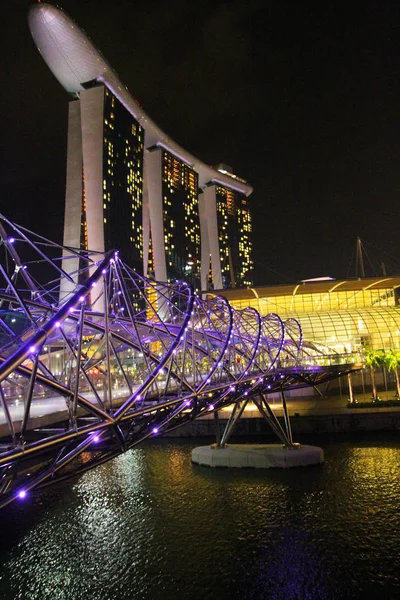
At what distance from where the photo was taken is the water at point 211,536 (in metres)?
18.4

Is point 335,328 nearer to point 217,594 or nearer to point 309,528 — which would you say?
point 309,528

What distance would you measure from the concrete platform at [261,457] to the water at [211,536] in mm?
793

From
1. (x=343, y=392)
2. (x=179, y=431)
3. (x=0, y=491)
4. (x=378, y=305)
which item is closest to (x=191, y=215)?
(x=378, y=305)

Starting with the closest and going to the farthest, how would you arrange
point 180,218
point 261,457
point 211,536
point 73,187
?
point 211,536, point 261,457, point 73,187, point 180,218

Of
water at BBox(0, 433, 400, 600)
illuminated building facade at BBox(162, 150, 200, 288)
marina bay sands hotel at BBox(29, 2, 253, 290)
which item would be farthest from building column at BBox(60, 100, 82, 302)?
illuminated building facade at BBox(162, 150, 200, 288)

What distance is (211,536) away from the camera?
2261 cm

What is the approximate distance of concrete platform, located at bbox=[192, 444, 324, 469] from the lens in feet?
111

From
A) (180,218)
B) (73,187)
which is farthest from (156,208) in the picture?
(180,218)

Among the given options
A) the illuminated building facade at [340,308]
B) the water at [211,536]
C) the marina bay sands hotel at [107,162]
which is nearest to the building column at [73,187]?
the marina bay sands hotel at [107,162]

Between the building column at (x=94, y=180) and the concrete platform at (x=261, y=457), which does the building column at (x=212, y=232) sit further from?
the concrete platform at (x=261, y=457)

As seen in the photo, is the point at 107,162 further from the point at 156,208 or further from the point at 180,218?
the point at 180,218

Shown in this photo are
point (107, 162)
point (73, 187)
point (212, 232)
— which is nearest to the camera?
point (73, 187)

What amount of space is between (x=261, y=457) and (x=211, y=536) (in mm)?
12365

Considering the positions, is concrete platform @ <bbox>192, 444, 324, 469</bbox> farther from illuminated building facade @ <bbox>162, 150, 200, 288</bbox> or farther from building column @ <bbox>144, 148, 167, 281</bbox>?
illuminated building facade @ <bbox>162, 150, 200, 288</bbox>
